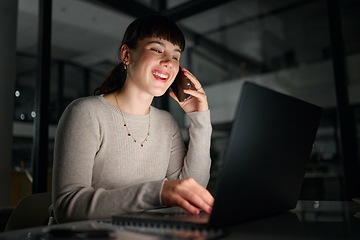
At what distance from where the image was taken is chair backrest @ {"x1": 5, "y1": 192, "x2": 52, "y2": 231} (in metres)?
1.32

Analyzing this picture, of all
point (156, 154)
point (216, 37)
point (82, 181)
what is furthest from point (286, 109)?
point (216, 37)

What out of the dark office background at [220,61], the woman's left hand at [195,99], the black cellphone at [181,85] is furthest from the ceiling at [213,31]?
the woman's left hand at [195,99]

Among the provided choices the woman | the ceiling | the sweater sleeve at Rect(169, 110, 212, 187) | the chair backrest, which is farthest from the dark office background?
the chair backrest

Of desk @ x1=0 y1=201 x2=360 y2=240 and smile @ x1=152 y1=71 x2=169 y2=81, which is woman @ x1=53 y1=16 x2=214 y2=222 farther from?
desk @ x1=0 y1=201 x2=360 y2=240

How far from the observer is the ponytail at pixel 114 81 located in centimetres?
147

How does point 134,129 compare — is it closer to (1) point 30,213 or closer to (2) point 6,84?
(1) point 30,213

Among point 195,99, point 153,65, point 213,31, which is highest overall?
point 213,31

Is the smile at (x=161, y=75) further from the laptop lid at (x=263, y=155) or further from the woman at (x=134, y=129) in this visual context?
the laptop lid at (x=263, y=155)

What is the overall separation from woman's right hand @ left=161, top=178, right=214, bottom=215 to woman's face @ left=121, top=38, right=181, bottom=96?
25.5 inches

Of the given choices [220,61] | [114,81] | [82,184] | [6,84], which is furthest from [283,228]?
[220,61]

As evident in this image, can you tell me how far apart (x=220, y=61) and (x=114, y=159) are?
481 cm

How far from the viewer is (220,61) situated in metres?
5.81

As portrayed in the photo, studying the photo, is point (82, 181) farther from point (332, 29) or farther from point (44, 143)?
point (332, 29)

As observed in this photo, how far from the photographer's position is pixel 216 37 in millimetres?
5527
